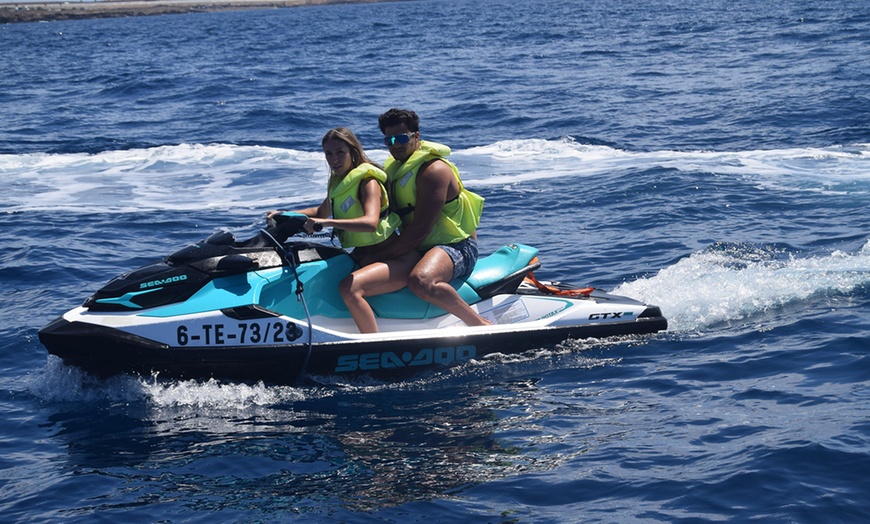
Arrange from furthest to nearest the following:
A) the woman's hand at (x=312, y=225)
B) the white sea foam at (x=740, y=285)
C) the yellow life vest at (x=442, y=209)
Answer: the white sea foam at (x=740, y=285), the yellow life vest at (x=442, y=209), the woman's hand at (x=312, y=225)

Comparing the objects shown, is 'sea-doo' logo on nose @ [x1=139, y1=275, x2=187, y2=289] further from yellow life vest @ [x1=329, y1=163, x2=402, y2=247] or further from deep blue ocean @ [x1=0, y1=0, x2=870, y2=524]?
yellow life vest @ [x1=329, y1=163, x2=402, y2=247]

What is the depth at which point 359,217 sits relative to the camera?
7.07 metres

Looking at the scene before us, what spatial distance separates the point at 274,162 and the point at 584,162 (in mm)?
5254

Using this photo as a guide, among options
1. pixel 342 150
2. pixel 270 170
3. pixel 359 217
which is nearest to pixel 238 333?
pixel 359 217

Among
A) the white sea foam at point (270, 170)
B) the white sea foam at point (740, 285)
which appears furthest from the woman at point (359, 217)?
the white sea foam at point (270, 170)

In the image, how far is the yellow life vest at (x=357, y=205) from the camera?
7.04 m

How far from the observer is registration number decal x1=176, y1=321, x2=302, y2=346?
6734 mm

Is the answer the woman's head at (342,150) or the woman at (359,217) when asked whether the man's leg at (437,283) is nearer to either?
the woman at (359,217)

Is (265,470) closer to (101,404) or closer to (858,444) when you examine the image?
(101,404)

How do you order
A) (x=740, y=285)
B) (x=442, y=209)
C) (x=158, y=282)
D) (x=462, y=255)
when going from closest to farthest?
(x=158, y=282) → (x=442, y=209) → (x=462, y=255) → (x=740, y=285)

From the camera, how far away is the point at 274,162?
699 inches

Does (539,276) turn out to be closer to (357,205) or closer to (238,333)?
(357,205)

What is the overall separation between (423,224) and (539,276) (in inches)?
120

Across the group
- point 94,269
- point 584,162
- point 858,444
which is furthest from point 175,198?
point 858,444
